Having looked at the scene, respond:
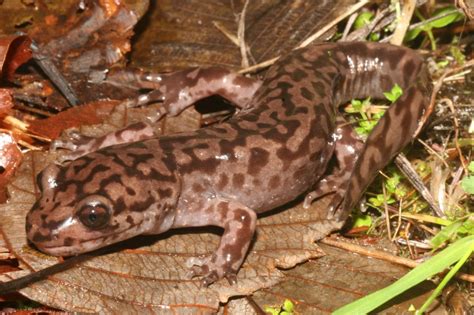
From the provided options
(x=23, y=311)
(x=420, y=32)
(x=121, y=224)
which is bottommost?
(x=23, y=311)

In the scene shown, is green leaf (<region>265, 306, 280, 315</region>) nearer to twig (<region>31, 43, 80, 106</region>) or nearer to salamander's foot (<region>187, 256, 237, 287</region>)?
salamander's foot (<region>187, 256, 237, 287</region>)

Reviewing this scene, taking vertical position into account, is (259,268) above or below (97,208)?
below

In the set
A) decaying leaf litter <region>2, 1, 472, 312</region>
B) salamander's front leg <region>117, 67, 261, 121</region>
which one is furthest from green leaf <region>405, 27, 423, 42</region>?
salamander's front leg <region>117, 67, 261, 121</region>

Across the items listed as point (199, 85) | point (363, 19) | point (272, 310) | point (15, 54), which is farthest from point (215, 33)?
point (272, 310)

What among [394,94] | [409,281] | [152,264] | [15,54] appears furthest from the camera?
[394,94]

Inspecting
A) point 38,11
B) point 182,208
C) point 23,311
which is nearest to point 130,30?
point 38,11

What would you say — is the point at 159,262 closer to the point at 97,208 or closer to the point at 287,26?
the point at 97,208

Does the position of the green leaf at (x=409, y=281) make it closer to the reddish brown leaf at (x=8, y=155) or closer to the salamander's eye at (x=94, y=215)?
the salamander's eye at (x=94, y=215)

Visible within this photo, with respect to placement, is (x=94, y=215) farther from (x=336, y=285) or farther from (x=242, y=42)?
(x=242, y=42)
